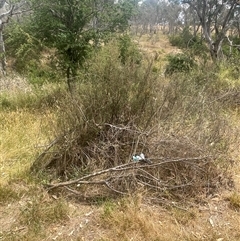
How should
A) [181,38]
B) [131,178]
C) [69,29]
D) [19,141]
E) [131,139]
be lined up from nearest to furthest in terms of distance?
[131,178]
[131,139]
[19,141]
[69,29]
[181,38]

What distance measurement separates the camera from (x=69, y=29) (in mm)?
5891

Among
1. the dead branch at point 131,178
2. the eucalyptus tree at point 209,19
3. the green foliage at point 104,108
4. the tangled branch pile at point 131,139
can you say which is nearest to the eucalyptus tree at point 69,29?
the green foliage at point 104,108

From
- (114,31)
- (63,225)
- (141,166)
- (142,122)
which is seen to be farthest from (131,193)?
(114,31)

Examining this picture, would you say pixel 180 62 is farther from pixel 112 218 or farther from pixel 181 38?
pixel 181 38

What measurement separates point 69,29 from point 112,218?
4498 millimetres

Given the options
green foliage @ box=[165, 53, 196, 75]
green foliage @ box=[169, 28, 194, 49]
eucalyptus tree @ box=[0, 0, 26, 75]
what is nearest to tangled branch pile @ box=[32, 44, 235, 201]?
green foliage @ box=[165, 53, 196, 75]

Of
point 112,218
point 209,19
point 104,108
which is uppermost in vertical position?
point 209,19

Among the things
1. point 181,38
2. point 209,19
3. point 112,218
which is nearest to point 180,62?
point 209,19

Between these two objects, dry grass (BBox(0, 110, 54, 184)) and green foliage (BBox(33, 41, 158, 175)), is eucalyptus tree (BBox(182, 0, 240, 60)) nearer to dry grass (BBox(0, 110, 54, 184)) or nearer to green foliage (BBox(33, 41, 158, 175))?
green foliage (BBox(33, 41, 158, 175))

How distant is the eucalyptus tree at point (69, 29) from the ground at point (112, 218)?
10.6 feet

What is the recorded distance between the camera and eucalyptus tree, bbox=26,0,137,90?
225 inches

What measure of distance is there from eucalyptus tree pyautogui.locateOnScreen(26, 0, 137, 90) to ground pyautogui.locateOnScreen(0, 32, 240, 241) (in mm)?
3244

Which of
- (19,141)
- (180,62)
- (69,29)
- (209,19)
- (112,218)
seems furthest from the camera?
(209,19)

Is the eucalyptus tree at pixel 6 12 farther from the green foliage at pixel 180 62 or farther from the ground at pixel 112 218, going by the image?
the ground at pixel 112 218
